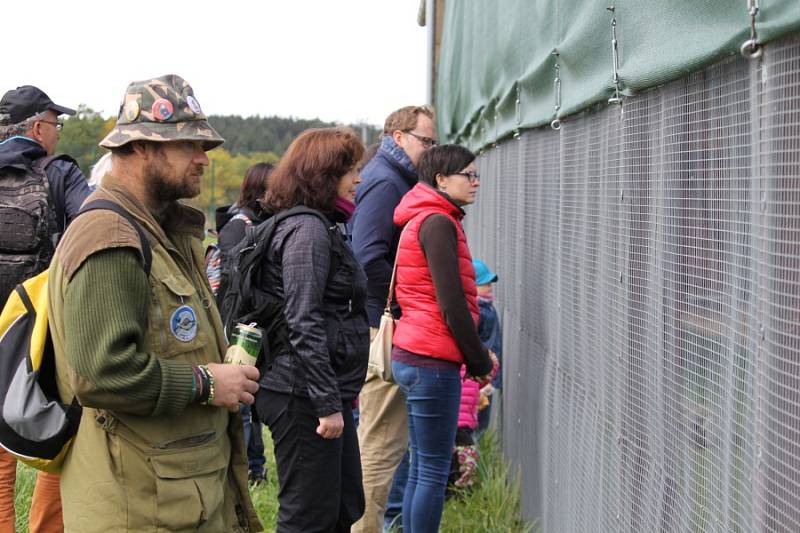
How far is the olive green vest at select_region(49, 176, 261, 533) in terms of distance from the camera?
98.5 inches

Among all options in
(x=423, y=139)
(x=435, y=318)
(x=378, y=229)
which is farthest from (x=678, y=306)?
(x=423, y=139)

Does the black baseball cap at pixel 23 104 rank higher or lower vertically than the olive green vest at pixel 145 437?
higher

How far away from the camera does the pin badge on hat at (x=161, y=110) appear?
2.65 metres

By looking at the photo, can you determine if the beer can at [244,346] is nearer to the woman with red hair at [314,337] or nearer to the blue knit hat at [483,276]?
the woman with red hair at [314,337]

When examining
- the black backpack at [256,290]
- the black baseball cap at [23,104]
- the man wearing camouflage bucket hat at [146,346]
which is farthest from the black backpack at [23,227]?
the man wearing camouflage bucket hat at [146,346]

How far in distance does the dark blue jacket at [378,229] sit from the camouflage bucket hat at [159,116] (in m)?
1.99

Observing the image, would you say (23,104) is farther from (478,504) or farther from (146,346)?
(478,504)

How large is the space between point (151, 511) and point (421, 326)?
6.28ft

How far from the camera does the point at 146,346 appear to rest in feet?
8.39

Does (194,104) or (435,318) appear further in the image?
(435,318)

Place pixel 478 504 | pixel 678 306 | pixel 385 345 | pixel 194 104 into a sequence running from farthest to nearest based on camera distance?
pixel 478 504 → pixel 385 345 → pixel 194 104 → pixel 678 306

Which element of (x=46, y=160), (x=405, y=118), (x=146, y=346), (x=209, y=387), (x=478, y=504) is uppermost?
(x=405, y=118)

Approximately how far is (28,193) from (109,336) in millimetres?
2488

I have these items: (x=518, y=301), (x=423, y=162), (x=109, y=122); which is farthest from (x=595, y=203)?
(x=109, y=122)
